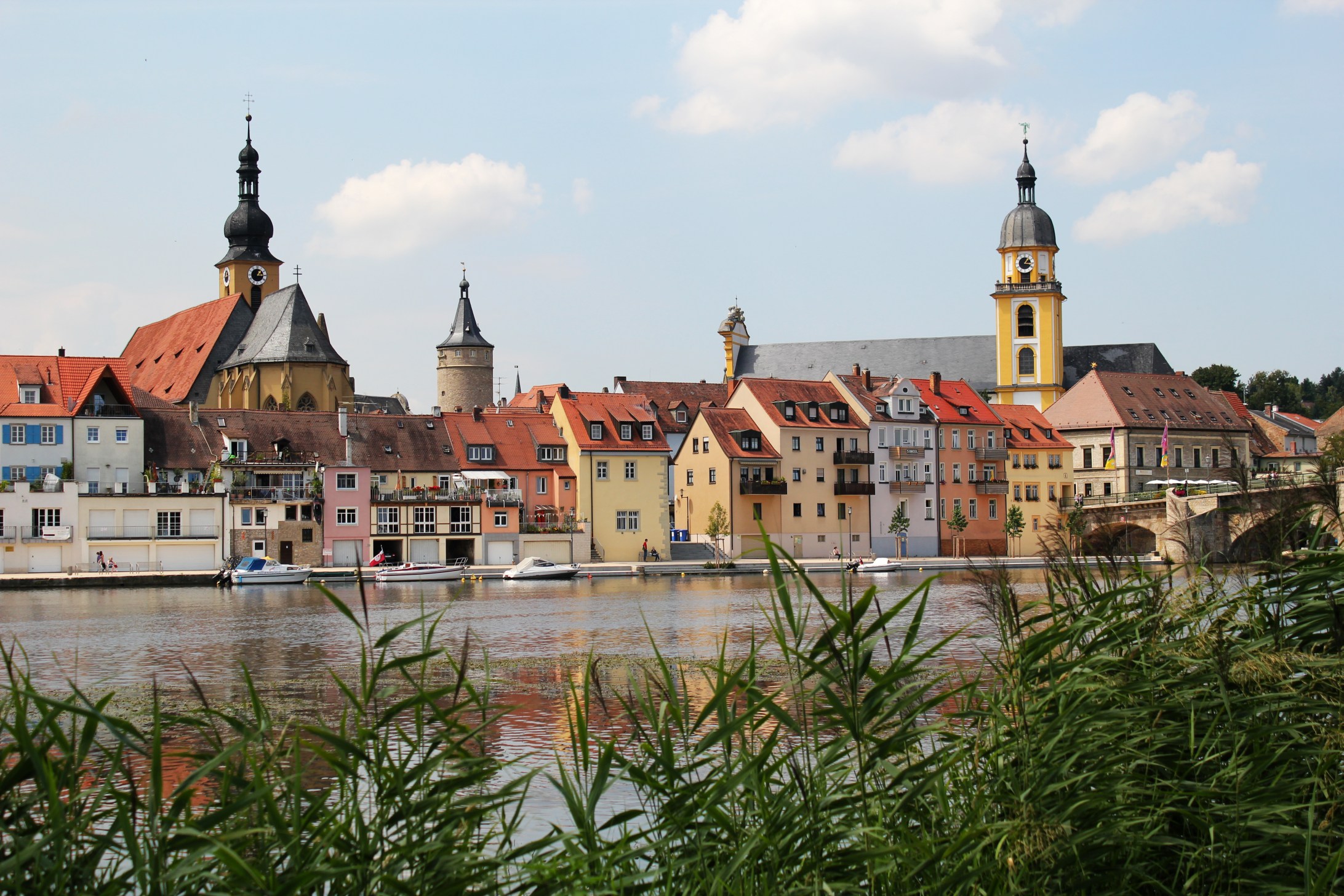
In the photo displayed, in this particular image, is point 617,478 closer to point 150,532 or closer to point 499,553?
point 499,553

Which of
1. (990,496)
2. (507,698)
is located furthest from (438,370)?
(507,698)

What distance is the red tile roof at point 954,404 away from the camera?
92.4m

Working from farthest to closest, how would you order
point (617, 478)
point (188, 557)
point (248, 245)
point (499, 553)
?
point (248, 245) → point (617, 478) → point (499, 553) → point (188, 557)

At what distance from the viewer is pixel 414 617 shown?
1567 inches

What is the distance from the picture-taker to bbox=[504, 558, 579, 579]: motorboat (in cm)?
6700

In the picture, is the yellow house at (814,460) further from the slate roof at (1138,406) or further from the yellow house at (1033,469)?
the slate roof at (1138,406)

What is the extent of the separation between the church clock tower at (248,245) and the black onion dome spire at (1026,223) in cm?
5809

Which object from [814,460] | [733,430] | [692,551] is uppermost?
[733,430]

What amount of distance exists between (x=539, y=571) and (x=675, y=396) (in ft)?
125

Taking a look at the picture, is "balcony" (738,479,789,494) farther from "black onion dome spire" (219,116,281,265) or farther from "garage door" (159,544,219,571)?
"black onion dome spire" (219,116,281,265)

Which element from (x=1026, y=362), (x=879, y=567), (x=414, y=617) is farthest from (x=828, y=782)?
(x=1026, y=362)

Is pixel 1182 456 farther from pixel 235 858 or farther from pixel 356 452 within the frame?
pixel 235 858

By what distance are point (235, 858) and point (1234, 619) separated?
7.12 m

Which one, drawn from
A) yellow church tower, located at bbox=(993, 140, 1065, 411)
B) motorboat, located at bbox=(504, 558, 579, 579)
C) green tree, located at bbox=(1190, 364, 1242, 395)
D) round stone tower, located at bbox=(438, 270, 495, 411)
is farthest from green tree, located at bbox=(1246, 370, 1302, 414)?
motorboat, located at bbox=(504, 558, 579, 579)
